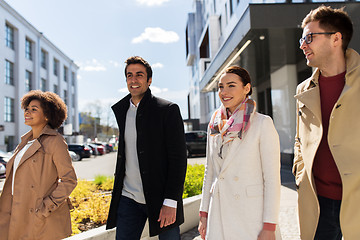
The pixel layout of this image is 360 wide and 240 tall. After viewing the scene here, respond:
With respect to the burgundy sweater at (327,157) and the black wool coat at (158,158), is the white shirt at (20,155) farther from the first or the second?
the burgundy sweater at (327,157)

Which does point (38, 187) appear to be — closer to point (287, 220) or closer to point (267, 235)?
point (267, 235)

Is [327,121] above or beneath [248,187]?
above

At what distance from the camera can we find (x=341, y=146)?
190cm

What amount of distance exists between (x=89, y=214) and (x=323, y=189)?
3.50m

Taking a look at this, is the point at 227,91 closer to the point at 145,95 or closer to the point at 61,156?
the point at 145,95

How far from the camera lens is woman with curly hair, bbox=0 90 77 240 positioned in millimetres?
2697

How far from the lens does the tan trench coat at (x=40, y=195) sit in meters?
2.69

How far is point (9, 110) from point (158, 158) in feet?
126

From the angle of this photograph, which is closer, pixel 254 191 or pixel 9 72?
pixel 254 191

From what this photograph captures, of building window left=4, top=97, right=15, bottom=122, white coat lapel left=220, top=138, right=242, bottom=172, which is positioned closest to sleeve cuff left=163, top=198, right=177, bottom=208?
white coat lapel left=220, top=138, right=242, bottom=172

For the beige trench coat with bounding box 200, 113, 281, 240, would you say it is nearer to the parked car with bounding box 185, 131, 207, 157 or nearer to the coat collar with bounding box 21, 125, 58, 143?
the coat collar with bounding box 21, 125, 58, 143

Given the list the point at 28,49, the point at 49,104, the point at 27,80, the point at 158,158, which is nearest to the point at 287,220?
the point at 158,158

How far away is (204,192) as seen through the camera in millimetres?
2434

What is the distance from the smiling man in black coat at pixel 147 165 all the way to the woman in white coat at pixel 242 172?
322mm
